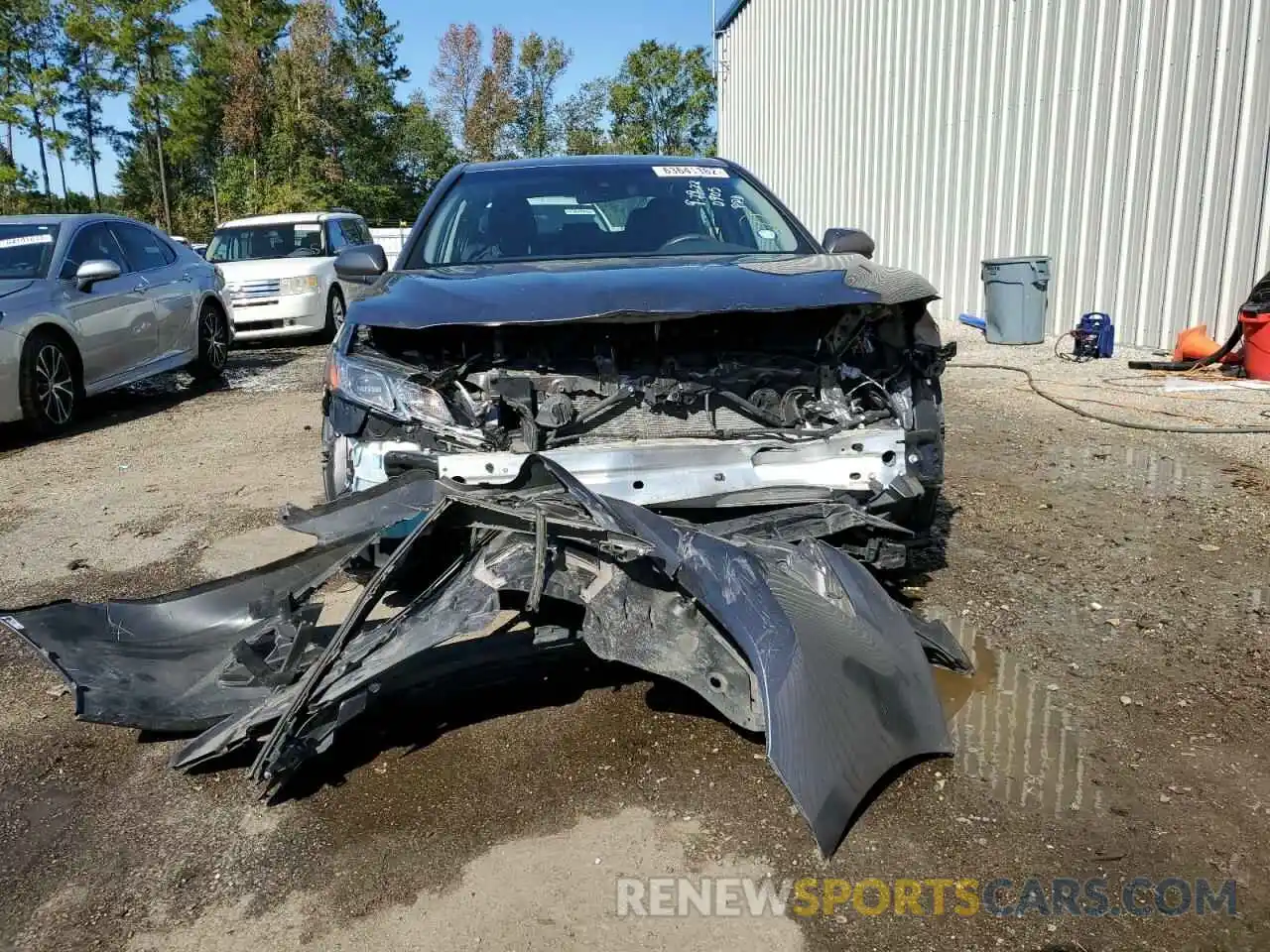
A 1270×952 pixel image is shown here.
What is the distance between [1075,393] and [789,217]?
4.42 meters

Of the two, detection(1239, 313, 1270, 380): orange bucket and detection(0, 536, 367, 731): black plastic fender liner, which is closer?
detection(0, 536, 367, 731): black plastic fender liner

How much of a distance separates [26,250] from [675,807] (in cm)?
750

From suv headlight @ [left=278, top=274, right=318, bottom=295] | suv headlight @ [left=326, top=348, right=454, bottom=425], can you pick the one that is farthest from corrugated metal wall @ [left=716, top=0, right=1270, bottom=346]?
suv headlight @ [left=278, top=274, right=318, bottom=295]

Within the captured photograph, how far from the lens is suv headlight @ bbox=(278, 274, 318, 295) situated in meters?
11.8

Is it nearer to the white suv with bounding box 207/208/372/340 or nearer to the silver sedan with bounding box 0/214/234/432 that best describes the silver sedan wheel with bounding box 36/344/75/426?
the silver sedan with bounding box 0/214/234/432

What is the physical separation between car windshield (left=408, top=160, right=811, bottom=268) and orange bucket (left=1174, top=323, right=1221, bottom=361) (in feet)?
18.6

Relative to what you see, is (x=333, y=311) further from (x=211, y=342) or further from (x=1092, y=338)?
(x=1092, y=338)

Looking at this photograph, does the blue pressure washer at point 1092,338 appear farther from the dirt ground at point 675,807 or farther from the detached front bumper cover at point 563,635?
the detached front bumper cover at point 563,635

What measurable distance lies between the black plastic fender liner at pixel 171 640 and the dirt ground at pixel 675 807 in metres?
0.17

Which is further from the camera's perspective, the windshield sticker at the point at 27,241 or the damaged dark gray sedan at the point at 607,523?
the windshield sticker at the point at 27,241

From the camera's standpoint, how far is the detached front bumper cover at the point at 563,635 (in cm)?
246

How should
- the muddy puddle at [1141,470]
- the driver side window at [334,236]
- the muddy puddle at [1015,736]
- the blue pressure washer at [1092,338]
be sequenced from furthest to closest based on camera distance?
the driver side window at [334,236], the blue pressure washer at [1092,338], the muddy puddle at [1141,470], the muddy puddle at [1015,736]

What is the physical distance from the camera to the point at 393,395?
3.08 metres

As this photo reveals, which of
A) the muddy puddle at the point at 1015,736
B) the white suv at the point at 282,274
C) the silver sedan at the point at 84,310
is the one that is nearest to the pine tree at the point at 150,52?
the white suv at the point at 282,274
